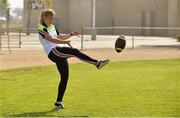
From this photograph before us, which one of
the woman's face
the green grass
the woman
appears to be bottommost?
the green grass

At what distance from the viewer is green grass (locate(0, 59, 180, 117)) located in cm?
1016

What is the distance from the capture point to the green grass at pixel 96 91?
1016cm

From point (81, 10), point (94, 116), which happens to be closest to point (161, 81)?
point (94, 116)

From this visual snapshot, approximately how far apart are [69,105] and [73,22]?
4672cm

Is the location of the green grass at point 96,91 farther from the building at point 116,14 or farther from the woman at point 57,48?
the building at point 116,14

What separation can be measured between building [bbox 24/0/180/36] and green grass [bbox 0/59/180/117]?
34.4 m

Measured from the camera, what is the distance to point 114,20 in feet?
187

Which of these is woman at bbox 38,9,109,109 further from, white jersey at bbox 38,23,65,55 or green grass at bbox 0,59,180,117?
green grass at bbox 0,59,180,117

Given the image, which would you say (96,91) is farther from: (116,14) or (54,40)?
(116,14)

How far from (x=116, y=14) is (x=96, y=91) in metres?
44.4

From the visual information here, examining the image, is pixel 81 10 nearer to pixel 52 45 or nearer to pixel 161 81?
pixel 161 81

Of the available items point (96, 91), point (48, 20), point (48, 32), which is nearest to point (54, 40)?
point (48, 32)

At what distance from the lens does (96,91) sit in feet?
42.9

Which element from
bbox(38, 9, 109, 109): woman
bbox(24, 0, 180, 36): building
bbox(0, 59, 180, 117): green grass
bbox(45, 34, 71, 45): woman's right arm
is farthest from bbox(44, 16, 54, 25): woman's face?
bbox(24, 0, 180, 36): building
